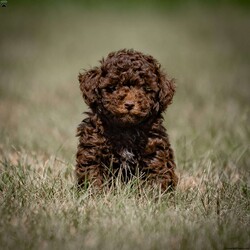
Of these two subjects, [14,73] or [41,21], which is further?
[41,21]

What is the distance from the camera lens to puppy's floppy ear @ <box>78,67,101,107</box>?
20.5ft

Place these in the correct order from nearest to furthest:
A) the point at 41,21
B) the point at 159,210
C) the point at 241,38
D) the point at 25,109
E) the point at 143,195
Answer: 1. the point at 159,210
2. the point at 143,195
3. the point at 25,109
4. the point at 241,38
5. the point at 41,21

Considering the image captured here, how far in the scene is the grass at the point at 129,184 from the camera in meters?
5.04

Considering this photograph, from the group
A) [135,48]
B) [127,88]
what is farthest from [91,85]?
[135,48]

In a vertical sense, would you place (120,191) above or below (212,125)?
below

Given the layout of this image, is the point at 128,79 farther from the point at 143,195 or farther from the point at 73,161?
the point at 73,161

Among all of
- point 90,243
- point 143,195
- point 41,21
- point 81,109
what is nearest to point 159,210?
point 143,195

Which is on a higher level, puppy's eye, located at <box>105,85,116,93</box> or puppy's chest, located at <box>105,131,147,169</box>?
puppy's eye, located at <box>105,85,116,93</box>

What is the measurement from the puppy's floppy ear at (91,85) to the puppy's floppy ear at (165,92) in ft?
1.91

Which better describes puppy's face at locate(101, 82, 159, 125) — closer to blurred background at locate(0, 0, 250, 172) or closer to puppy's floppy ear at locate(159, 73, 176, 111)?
puppy's floppy ear at locate(159, 73, 176, 111)

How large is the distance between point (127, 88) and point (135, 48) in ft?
39.7

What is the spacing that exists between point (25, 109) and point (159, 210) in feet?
20.7

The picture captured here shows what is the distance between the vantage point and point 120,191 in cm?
584

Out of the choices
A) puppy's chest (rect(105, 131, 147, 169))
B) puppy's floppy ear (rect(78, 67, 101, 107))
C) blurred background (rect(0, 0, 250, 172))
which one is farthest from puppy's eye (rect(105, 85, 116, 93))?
blurred background (rect(0, 0, 250, 172))
